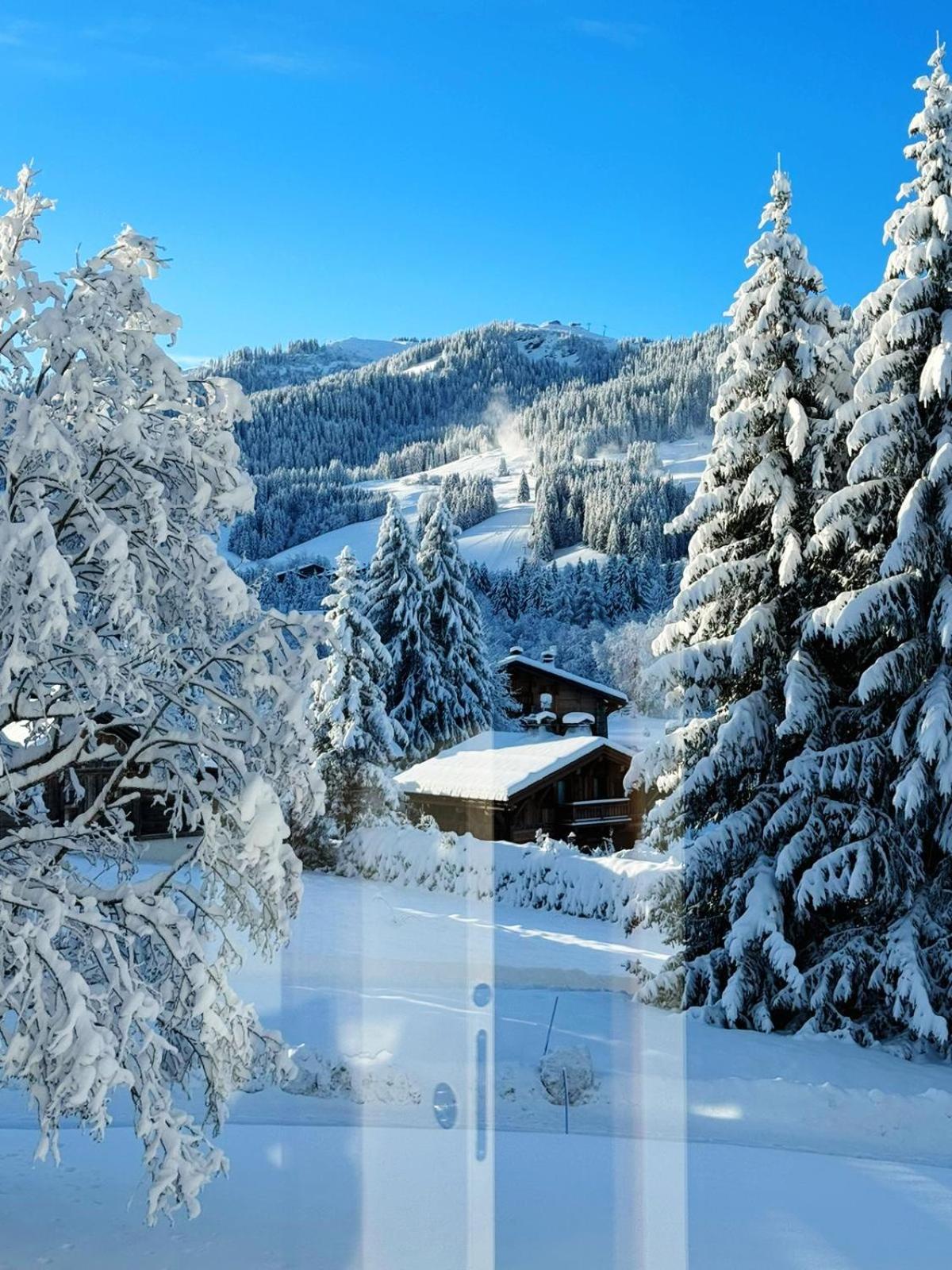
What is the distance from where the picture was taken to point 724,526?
53.6 feet

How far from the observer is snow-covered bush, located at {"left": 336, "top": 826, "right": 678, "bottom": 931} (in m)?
25.0

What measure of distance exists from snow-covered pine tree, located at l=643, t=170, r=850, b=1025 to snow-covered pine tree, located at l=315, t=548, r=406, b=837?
1379cm

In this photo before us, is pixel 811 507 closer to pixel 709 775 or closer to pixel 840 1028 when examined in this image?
pixel 709 775

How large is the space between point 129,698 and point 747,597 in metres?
10.7

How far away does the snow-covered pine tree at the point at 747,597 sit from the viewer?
50.0 ft

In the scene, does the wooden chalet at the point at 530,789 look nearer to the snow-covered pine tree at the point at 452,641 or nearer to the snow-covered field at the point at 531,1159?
the snow-covered pine tree at the point at 452,641

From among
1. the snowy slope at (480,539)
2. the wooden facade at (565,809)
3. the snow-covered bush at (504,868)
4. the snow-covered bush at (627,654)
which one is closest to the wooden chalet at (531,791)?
the wooden facade at (565,809)

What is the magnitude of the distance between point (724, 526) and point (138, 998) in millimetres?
11972

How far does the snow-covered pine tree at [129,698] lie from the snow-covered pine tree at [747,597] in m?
8.58

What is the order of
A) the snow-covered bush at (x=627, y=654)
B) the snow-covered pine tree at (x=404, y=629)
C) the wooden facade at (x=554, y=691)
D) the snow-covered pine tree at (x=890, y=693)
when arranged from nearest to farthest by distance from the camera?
the snow-covered pine tree at (x=890, y=693)
the snow-covered pine tree at (x=404, y=629)
the wooden facade at (x=554, y=691)
the snow-covered bush at (x=627, y=654)

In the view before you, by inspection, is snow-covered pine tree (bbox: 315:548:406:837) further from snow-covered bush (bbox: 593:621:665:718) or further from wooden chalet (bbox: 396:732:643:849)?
snow-covered bush (bbox: 593:621:665:718)

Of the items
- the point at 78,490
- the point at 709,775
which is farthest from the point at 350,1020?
the point at 78,490

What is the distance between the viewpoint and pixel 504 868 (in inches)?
1048

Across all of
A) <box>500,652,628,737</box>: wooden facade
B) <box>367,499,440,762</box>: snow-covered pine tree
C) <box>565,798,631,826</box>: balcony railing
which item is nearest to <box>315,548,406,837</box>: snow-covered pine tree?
<box>565,798,631,826</box>: balcony railing
